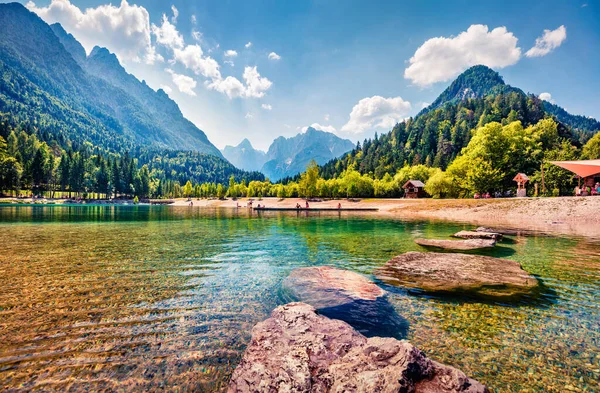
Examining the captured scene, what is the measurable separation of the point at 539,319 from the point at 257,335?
8301mm

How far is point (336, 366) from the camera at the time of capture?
463 cm

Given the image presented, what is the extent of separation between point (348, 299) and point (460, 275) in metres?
5.60

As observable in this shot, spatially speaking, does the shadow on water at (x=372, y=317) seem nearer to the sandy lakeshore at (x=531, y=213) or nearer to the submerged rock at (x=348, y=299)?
the submerged rock at (x=348, y=299)

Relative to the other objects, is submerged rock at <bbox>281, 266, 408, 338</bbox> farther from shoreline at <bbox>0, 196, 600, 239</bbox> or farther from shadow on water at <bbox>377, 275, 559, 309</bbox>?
shoreline at <bbox>0, 196, 600, 239</bbox>

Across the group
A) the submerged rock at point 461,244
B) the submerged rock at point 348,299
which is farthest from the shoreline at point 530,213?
the submerged rock at point 348,299

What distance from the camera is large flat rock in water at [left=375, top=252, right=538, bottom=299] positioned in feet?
33.3

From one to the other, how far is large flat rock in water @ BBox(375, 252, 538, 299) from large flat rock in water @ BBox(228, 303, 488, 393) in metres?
6.35

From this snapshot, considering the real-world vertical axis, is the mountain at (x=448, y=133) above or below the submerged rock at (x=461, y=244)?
above

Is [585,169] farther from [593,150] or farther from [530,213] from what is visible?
[593,150]

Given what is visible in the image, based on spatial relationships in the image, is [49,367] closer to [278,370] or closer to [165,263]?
[278,370]

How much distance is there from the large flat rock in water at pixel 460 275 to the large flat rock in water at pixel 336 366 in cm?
635

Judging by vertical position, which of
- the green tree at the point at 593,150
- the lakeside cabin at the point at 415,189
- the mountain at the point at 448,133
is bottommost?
the lakeside cabin at the point at 415,189

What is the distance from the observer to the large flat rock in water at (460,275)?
10.2 m

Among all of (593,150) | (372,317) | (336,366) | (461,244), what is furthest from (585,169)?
(336,366)
